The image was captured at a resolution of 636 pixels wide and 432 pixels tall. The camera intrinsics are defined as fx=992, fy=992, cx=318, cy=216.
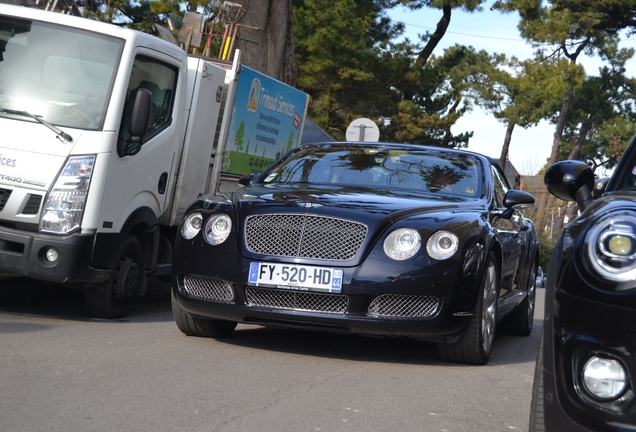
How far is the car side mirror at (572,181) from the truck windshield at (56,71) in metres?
3.93

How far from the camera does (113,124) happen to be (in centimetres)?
729

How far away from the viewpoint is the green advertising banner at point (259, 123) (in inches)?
395

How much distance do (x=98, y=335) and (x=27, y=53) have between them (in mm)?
2313

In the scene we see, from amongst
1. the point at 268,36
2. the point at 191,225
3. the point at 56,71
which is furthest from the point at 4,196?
the point at 268,36

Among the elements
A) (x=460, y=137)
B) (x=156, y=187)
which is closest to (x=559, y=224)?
(x=460, y=137)

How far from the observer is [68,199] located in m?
7.03

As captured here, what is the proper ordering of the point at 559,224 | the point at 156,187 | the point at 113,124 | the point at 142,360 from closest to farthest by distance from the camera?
the point at 142,360, the point at 113,124, the point at 156,187, the point at 559,224

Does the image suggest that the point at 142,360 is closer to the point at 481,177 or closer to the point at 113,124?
the point at 113,124

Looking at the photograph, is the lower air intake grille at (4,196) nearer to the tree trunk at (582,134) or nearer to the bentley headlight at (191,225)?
the bentley headlight at (191,225)

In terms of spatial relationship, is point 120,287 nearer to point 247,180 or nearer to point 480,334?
point 247,180

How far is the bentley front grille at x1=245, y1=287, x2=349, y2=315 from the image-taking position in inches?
231

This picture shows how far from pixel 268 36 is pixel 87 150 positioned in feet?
41.9

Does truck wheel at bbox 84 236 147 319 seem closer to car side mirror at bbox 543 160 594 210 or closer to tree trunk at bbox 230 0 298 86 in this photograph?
car side mirror at bbox 543 160 594 210

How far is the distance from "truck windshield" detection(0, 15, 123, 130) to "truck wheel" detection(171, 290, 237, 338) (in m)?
1.56
